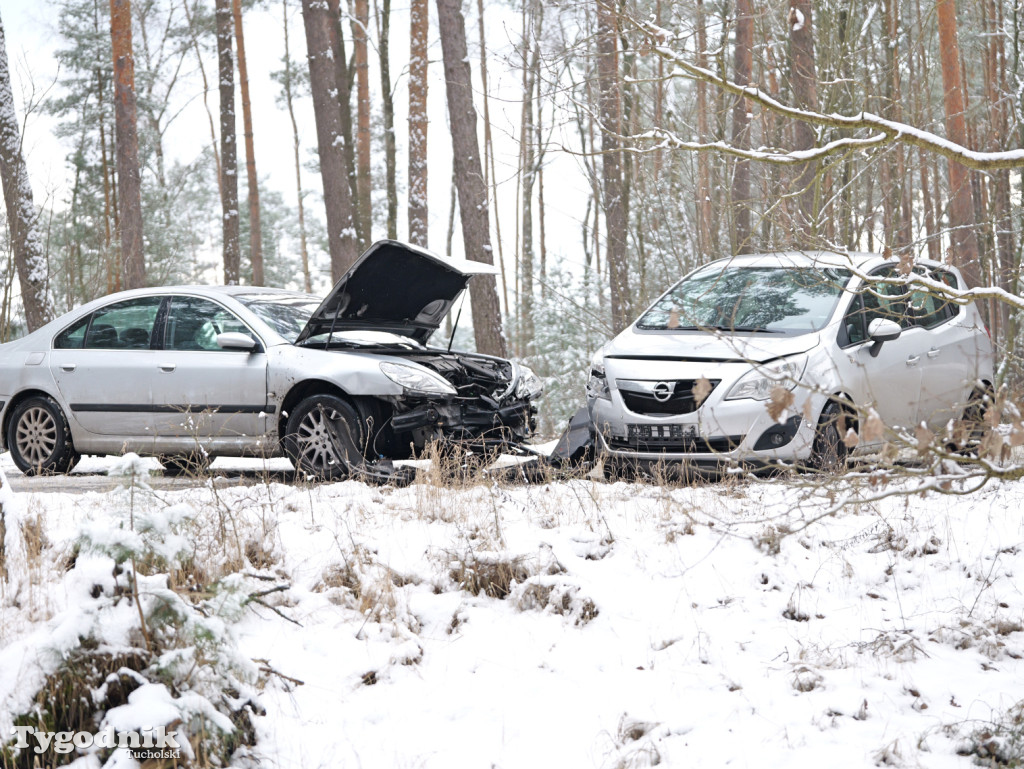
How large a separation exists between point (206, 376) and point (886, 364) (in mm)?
5293

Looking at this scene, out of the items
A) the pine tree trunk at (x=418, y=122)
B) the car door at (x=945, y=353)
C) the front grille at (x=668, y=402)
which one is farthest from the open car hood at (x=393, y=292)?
the pine tree trunk at (x=418, y=122)

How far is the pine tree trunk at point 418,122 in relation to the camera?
13656 mm

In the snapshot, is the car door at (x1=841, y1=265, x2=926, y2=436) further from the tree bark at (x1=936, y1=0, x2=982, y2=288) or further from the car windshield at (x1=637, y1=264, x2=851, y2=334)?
the tree bark at (x1=936, y1=0, x2=982, y2=288)

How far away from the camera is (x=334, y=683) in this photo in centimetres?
389

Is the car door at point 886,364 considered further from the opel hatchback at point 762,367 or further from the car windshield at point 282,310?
the car windshield at point 282,310

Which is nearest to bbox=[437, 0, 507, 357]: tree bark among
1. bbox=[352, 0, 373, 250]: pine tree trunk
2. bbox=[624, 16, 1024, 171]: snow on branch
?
bbox=[624, 16, 1024, 171]: snow on branch

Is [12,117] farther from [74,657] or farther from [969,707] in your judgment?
[969,707]

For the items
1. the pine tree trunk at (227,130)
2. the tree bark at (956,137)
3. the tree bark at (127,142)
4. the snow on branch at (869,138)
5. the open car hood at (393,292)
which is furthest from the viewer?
the pine tree trunk at (227,130)

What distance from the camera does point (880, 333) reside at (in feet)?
22.7

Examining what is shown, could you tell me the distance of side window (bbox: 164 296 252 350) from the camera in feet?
24.6

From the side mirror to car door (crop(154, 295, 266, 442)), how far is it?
0.14 m

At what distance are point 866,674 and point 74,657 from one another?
3.01 meters

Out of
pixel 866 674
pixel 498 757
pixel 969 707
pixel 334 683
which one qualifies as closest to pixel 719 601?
pixel 866 674

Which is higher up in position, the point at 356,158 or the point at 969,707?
the point at 356,158
